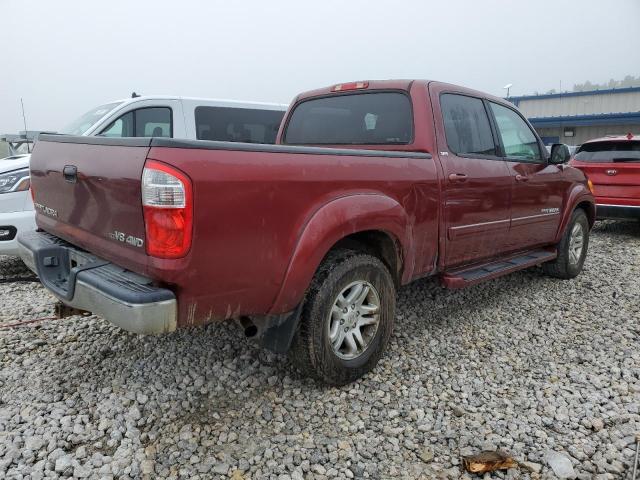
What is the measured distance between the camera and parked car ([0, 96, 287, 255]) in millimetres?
5832

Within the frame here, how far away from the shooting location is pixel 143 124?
6.20 m

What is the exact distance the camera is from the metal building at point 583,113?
77.9 feet

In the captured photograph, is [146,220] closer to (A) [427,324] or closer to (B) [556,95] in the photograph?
(A) [427,324]

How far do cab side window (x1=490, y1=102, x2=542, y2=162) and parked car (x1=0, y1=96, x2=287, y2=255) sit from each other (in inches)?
154

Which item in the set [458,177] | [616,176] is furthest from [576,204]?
[616,176]

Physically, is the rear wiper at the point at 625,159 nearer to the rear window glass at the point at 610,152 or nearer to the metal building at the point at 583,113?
the rear window glass at the point at 610,152

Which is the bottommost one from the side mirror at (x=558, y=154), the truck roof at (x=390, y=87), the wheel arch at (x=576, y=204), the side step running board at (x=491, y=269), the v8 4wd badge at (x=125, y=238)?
the side step running board at (x=491, y=269)

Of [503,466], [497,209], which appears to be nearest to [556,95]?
[497,209]

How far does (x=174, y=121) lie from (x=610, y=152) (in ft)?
22.5

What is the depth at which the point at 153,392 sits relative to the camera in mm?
2785

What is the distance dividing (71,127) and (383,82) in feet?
15.7

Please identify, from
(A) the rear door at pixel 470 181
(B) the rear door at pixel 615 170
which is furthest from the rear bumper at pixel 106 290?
(B) the rear door at pixel 615 170

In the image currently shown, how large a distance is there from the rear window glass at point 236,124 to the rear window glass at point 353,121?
2.80 meters

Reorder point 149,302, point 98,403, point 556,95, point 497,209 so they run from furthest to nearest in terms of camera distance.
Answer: point 556,95 → point 497,209 → point 98,403 → point 149,302
